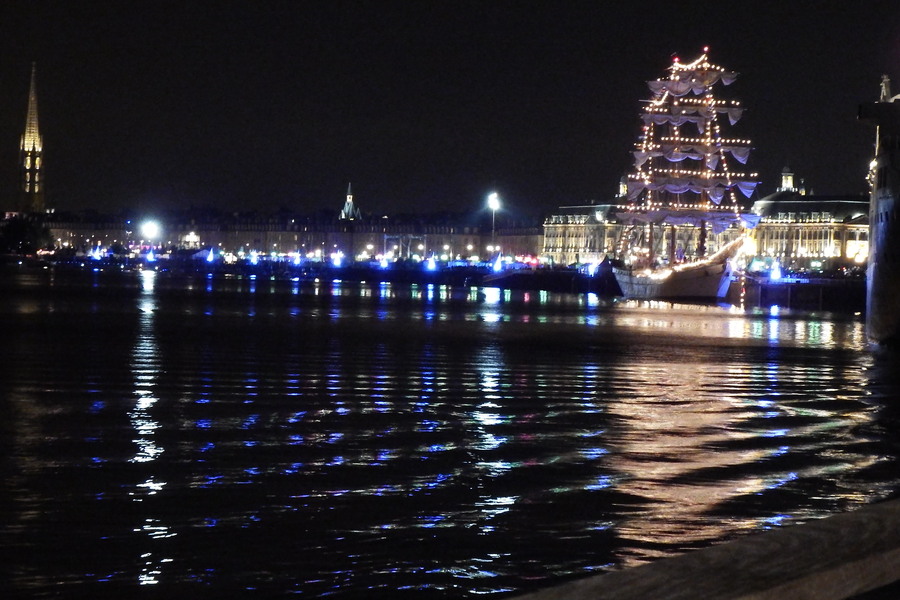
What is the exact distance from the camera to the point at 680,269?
91750mm

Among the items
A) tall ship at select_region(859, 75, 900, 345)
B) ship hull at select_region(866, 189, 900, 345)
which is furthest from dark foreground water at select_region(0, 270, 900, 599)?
tall ship at select_region(859, 75, 900, 345)

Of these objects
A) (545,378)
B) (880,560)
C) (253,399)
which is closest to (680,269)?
(545,378)

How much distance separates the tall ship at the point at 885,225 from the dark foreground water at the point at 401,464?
13.7 feet

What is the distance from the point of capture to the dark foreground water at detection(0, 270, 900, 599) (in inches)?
373

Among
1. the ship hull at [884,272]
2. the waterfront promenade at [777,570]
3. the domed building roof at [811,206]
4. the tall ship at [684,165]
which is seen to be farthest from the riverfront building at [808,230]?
the waterfront promenade at [777,570]

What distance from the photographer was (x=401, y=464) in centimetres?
1405

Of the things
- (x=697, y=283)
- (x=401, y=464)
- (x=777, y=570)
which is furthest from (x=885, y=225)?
(x=697, y=283)

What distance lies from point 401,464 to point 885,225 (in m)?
24.5

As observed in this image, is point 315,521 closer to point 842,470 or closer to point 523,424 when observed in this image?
point 842,470

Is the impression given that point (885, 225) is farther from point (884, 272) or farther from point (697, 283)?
point (697, 283)

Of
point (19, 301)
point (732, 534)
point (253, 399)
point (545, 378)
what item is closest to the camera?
point (732, 534)

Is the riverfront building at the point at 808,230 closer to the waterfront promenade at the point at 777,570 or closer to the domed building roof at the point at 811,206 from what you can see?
the domed building roof at the point at 811,206

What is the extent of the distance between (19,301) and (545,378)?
45.3 meters

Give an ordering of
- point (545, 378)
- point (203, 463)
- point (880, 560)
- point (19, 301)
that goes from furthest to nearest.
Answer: point (19, 301)
point (545, 378)
point (203, 463)
point (880, 560)
